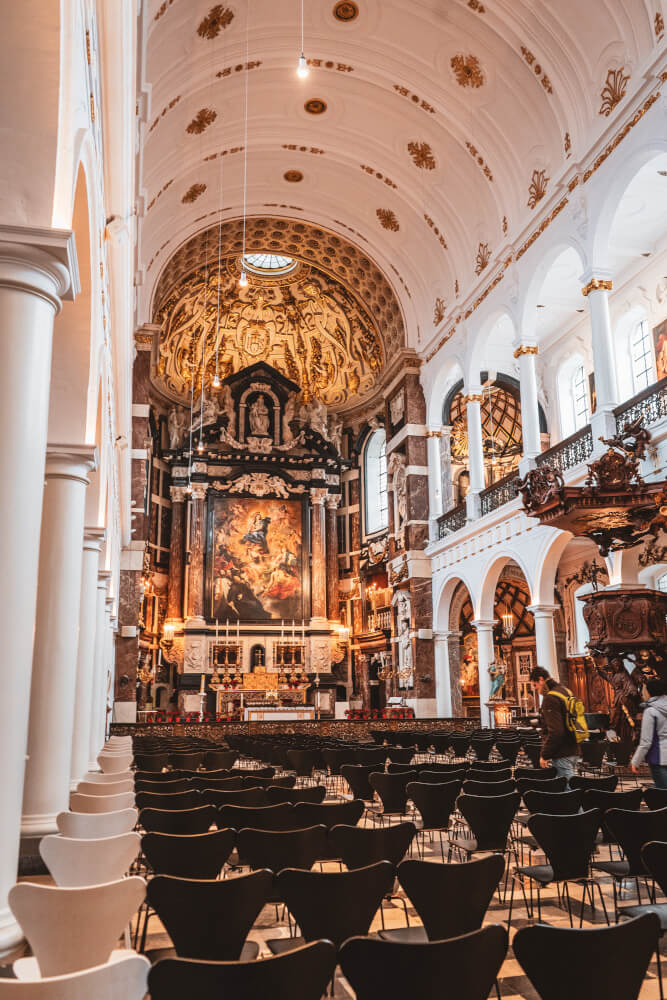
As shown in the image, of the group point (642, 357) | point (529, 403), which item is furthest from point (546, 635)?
point (642, 357)

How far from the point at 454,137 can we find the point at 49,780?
793 inches

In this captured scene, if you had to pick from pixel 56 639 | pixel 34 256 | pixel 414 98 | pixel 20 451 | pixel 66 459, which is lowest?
pixel 56 639

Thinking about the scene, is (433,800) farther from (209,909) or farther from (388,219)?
(388,219)

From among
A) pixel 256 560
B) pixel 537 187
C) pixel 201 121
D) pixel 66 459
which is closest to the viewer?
pixel 66 459

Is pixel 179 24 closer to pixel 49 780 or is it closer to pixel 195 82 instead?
pixel 195 82

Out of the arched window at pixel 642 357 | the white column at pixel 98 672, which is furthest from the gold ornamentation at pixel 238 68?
the white column at pixel 98 672

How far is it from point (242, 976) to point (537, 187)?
20.8m

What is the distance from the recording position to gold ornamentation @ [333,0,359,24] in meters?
19.7

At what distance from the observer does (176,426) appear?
112 ft

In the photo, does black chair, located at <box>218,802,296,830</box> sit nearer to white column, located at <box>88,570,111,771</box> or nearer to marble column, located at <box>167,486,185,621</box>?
white column, located at <box>88,570,111,771</box>

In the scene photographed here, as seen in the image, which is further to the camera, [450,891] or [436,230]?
[436,230]

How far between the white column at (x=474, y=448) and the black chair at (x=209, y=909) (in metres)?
20.6

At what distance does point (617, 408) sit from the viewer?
1636cm

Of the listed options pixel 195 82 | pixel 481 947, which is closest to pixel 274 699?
pixel 195 82
